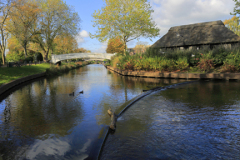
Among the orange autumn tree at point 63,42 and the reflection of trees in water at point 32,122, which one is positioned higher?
the orange autumn tree at point 63,42

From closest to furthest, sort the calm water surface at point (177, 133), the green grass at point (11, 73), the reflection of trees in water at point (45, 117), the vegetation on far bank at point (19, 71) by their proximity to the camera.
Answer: the calm water surface at point (177, 133)
the reflection of trees in water at point (45, 117)
the green grass at point (11, 73)
the vegetation on far bank at point (19, 71)

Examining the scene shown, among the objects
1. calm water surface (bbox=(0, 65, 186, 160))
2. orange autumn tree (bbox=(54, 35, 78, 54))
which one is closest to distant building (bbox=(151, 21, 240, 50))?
orange autumn tree (bbox=(54, 35, 78, 54))

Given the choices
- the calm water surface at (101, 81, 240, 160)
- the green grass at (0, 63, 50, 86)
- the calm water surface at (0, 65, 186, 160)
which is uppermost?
the green grass at (0, 63, 50, 86)

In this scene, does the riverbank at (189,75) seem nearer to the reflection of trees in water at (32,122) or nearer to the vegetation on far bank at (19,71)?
the reflection of trees in water at (32,122)

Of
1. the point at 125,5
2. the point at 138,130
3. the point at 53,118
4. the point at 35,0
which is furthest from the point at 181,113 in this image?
the point at 35,0

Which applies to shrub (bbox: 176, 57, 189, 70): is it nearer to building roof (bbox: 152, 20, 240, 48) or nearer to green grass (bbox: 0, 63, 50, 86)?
building roof (bbox: 152, 20, 240, 48)

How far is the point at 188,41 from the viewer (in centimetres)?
3088

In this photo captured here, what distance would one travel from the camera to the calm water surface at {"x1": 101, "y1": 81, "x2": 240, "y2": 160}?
11.7 ft

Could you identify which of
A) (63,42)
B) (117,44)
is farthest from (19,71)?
(63,42)

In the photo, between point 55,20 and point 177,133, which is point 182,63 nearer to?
point 177,133

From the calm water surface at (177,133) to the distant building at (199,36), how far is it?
23.5 metres

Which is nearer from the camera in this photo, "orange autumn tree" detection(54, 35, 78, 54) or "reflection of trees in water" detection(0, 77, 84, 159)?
"reflection of trees in water" detection(0, 77, 84, 159)

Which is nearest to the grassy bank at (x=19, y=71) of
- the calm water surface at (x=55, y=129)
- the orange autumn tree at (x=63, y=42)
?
the calm water surface at (x=55, y=129)

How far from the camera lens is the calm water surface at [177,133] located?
11.7 feet
